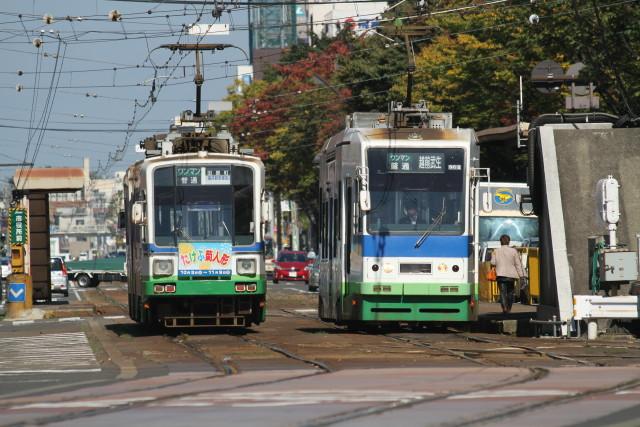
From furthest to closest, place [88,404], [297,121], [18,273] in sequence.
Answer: [297,121] < [18,273] < [88,404]

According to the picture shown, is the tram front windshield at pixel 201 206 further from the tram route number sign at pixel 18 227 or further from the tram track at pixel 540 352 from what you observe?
the tram route number sign at pixel 18 227

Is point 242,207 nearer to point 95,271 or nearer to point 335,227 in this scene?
point 335,227

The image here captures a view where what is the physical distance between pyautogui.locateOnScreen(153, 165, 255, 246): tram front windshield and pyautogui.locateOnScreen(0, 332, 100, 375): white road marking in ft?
7.62

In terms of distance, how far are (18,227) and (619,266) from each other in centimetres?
2202

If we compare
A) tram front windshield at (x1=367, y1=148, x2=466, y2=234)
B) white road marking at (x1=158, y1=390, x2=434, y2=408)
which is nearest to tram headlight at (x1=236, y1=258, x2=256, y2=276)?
tram front windshield at (x1=367, y1=148, x2=466, y2=234)

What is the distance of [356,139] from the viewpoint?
23.9 m

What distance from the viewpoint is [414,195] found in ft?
77.8

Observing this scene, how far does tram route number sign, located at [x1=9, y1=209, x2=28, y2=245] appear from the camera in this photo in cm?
4022

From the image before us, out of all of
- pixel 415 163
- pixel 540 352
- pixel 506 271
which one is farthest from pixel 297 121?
pixel 540 352

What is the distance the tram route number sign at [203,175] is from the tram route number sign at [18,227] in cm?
1574

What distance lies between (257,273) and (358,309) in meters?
2.40

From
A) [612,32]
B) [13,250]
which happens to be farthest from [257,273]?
[612,32]

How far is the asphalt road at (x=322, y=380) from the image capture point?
37.5ft

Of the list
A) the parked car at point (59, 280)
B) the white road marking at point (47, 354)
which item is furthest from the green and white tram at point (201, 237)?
the parked car at point (59, 280)
